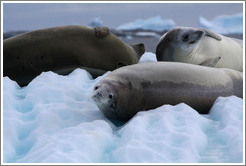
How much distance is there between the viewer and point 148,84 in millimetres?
3006

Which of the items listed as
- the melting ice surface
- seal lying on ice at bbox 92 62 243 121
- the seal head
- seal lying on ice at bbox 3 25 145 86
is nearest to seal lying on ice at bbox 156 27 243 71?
seal lying on ice at bbox 3 25 145 86

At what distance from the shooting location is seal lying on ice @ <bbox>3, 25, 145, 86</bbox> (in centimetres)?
411

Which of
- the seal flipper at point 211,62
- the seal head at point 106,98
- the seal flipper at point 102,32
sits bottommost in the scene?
the seal flipper at point 211,62

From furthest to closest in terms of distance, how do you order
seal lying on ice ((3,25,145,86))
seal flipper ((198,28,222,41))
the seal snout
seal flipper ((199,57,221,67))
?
seal flipper ((198,28,222,41)) → seal flipper ((199,57,221,67)) → seal lying on ice ((3,25,145,86)) → the seal snout

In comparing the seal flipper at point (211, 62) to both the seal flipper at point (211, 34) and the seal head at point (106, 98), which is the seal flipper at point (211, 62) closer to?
the seal flipper at point (211, 34)

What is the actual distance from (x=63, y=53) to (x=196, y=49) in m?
1.28

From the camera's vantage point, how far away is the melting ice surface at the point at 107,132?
2275 millimetres

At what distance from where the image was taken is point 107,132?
8.65ft

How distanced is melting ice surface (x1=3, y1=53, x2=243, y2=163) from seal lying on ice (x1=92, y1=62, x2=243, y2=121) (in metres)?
0.11

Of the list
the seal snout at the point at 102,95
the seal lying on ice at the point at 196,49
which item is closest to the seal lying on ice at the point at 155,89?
the seal snout at the point at 102,95

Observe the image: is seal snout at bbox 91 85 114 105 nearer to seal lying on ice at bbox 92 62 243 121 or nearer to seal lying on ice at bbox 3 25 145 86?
seal lying on ice at bbox 92 62 243 121

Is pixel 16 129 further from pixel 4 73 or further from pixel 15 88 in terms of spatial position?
pixel 4 73

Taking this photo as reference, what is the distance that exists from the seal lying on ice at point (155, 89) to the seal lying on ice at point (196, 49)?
0.96 meters

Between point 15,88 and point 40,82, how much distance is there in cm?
35
